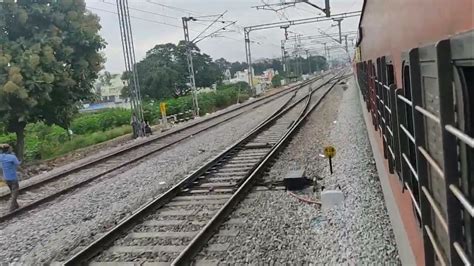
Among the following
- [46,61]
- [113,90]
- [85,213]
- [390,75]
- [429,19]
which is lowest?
[85,213]

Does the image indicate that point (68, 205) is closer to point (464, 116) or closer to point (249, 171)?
point (249, 171)

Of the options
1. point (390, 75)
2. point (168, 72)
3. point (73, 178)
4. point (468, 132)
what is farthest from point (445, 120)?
point (168, 72)

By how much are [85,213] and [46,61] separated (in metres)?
12.0

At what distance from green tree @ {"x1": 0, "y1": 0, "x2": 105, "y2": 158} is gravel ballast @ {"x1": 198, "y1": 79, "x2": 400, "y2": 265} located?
461 inches

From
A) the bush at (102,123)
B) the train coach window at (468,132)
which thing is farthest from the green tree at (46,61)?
the train coach window at (468,132)

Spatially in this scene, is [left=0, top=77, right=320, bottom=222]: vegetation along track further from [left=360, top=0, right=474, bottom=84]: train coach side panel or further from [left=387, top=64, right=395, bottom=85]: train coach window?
[left=360, top=0, right=474, bottom=84]: train coach side panel

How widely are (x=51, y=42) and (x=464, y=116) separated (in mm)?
19575

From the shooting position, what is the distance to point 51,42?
1889cm

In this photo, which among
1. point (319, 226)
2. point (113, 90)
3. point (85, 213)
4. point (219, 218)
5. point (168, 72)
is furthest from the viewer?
point (113, 90)

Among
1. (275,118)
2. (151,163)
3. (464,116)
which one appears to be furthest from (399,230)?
(275,118)

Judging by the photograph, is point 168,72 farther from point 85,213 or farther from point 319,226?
point 319,226

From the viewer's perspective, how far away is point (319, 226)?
5.89 metres

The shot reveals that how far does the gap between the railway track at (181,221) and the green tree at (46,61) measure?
988cm

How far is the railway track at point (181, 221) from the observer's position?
557cm
